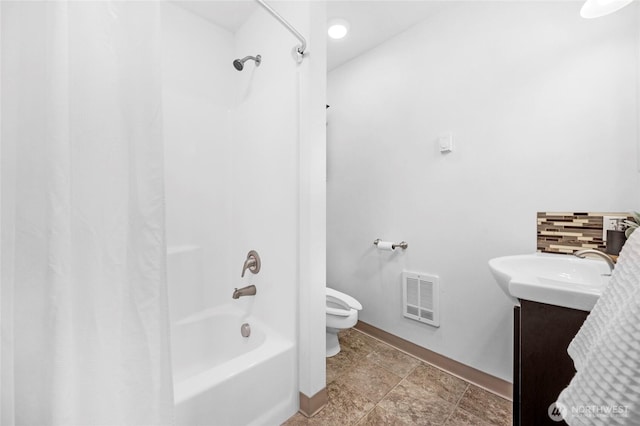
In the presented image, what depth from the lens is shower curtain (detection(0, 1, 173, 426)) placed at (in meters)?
0.52

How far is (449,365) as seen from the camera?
1.63 metres

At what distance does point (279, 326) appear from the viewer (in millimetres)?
1375

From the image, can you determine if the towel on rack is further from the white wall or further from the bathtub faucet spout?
the bathtub faucet spout

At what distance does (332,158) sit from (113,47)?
192 cm

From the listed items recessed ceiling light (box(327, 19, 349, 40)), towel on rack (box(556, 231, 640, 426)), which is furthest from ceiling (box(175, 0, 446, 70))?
towel on rack (box(556, 231, 640, 426))

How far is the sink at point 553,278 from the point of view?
741 millimetres

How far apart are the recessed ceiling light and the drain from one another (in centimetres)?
214

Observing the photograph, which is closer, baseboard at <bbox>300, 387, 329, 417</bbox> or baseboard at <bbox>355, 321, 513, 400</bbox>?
baseboard at <bbox>300, 387, 329, 417</bbox>

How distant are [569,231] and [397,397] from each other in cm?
126

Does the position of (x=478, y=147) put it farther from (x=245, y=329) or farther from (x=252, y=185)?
(x=245, y=329)

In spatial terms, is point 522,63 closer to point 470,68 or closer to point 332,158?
point 470,68

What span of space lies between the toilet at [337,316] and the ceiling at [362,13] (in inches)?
75.7

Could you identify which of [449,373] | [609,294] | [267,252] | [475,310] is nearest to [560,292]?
[609,294]

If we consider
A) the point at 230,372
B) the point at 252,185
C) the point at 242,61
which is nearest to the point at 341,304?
the point at 230,372
